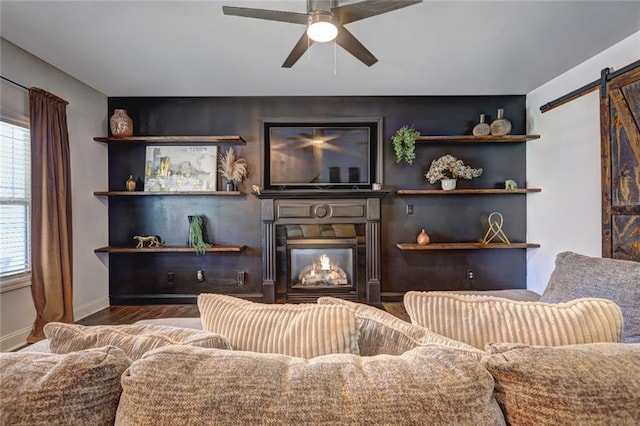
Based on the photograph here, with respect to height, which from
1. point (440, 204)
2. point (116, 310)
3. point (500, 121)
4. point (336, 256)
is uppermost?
point (500, 121)

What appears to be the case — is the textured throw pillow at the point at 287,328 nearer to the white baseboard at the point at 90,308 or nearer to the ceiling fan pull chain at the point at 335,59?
the ceiling fan pull chain at the point at 335,59

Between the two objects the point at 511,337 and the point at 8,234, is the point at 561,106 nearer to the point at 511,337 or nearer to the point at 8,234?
the point at 511,337

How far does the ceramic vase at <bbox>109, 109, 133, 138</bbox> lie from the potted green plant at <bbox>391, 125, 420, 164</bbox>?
323cm

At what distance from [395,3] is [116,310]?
4.17 meters

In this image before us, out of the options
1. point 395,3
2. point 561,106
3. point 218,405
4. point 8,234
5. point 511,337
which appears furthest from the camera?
point 561,106

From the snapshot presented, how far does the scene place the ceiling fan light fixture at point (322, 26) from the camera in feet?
5.90

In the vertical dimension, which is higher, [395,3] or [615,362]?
[395,3]

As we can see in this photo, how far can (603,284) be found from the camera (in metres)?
1.52

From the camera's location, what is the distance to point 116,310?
11.9 ft

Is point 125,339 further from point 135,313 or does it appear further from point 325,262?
point 135,313

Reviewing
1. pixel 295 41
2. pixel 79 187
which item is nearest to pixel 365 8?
pixel 295 41

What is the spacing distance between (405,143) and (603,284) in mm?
2484

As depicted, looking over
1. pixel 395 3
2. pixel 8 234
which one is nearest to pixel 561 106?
pixel 395 3

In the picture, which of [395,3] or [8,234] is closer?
[395,3]
